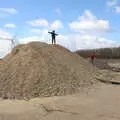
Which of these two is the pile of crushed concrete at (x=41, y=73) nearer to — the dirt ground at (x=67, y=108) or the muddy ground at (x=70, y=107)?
the muddy ground at (x=70, y=107)

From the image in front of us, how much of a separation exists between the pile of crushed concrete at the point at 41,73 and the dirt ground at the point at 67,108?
3.44 feet

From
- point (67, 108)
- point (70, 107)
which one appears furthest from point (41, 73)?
point (67, 108)

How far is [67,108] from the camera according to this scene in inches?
568

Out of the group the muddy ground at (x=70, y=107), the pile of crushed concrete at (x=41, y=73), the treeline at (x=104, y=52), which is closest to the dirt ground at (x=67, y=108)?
the muddy ground at (x=70, y=107)

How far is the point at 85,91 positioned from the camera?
1755 centimetres

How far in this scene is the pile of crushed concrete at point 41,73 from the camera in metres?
17.3

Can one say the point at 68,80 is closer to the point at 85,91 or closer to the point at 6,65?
the point at 85,91

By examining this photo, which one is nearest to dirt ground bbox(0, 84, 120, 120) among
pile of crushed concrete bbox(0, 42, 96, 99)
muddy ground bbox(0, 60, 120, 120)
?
muddy ground bbox(0, 60, 120, 120)

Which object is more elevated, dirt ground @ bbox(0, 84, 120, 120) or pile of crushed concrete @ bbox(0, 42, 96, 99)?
pile of crushed concrete @ bbox(0, 42, 96, 99)

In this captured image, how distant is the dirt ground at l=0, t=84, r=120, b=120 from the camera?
525 inches

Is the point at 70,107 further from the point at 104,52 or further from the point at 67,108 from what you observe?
the point at 104,52

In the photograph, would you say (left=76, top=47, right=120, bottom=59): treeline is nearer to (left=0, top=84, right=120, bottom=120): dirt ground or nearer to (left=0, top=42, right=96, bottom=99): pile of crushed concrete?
(left=0, top=42, right=96, bottom=99): pile of crushed concrete

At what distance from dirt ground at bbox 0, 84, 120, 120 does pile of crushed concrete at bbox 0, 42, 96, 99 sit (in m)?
1.05

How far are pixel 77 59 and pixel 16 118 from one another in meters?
9.10
